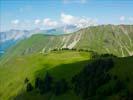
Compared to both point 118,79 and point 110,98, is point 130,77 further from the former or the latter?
point 110,98

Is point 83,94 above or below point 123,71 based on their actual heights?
below

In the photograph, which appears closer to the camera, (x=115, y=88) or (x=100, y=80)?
(x=115, y=88)

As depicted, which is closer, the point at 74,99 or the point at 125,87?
the point at 125,87

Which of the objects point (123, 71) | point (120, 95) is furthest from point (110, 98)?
point (123, 71)

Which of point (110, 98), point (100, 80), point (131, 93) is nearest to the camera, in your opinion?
point (131, 93)

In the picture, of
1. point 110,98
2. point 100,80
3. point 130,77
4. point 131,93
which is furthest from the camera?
point 100,80

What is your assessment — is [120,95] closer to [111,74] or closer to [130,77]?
[130,77]

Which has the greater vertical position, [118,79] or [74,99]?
[118,79]

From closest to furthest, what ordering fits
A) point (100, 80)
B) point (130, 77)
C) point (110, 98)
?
point (110, 98), point (130, 77), point (100, 80)

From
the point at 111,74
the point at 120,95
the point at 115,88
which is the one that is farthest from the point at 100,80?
the point at 120,95

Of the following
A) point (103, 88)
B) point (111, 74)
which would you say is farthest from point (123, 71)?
point (103, 88)
